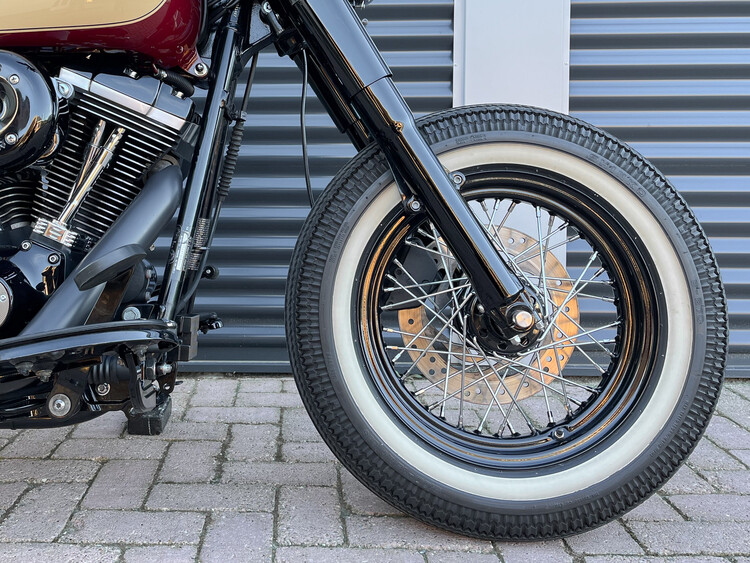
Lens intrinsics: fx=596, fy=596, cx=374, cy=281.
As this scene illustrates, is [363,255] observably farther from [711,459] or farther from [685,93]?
[685,93]

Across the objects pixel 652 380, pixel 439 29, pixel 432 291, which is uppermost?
pixel 439 29

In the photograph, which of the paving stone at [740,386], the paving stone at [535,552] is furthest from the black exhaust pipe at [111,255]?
the paving stone at [740,386]

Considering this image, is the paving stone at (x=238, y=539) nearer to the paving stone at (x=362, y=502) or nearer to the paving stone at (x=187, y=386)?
the paving stone at (x=362, y=502)

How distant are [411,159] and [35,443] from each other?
1429 millimetres

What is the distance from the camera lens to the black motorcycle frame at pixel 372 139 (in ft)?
4.28

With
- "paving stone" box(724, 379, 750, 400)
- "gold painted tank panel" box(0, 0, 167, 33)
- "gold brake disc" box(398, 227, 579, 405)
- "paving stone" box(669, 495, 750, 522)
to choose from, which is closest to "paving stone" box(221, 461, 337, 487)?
"gold brake disc" box(398, 227, 579, 405)

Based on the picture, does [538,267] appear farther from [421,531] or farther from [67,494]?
[67,494]

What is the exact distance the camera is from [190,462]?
170 cm

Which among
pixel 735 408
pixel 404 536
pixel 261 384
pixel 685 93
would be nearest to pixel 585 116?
pixel 685 93

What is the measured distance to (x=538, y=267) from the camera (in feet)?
5.46

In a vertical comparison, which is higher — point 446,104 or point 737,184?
point 446,104

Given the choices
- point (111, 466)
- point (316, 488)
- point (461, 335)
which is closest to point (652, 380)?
point (461, 335)

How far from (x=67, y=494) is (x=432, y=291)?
106cm

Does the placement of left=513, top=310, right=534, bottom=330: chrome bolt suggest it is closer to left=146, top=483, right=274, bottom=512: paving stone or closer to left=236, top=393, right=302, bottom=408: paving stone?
left=146, top=483, right=274, bottom=512: paving stone
